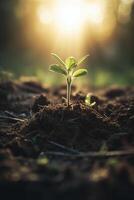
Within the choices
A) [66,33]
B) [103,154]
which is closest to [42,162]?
[103,154]

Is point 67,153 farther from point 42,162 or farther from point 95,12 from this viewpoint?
point 95,12

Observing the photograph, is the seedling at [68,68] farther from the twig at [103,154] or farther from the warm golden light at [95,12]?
the warm golden light at [95,12]

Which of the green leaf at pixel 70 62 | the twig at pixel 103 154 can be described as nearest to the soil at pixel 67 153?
the twig at pixel 103 154

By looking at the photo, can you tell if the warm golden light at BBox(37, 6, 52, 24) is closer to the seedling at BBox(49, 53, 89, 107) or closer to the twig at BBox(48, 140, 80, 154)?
the seedling at BBox(49, 53, 89, 107)

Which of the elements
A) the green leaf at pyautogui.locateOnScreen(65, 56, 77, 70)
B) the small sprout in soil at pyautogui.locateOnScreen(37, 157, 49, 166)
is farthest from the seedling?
the small sprout in soil at pyautogui.locateOnScreen(37, 157, 49, 166)

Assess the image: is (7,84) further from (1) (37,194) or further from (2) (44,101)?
(1) (37,194)

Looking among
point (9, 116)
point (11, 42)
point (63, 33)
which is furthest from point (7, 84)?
point (63, 33)
